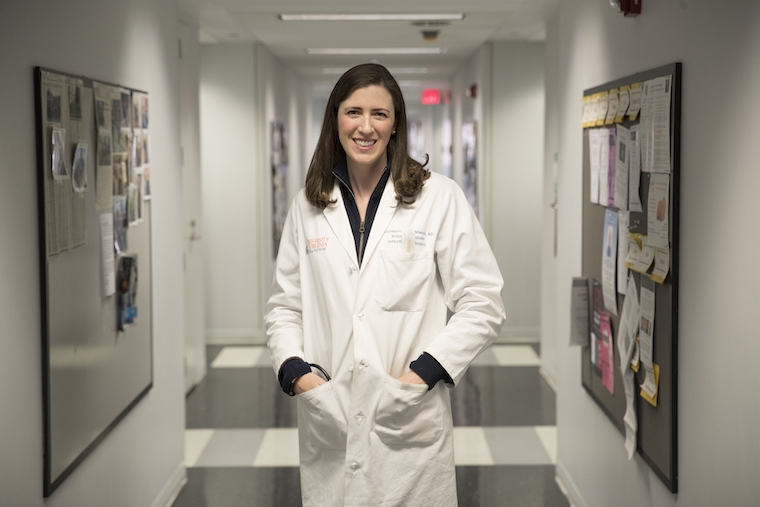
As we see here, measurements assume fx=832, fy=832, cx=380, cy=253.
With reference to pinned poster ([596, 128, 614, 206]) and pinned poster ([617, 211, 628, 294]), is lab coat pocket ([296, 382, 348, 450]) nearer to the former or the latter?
pinned poster ([617, 211, 628, 294])

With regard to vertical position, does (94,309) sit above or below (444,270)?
below

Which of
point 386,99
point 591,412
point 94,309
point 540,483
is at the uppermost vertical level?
point 386,99

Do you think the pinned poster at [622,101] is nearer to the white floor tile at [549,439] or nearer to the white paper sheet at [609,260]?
Result: the white paper sheet at [609,260]

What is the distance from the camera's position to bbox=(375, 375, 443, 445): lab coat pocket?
1999mm

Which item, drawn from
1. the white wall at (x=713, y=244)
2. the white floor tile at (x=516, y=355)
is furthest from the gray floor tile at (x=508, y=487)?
the white floor tile at (x=516, y=355)

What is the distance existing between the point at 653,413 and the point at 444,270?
0.95 meters

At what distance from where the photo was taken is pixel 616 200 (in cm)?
285

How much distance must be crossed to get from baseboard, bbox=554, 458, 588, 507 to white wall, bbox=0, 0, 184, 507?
1.81 m

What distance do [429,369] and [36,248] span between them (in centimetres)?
115

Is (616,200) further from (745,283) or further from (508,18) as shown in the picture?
(508,18)

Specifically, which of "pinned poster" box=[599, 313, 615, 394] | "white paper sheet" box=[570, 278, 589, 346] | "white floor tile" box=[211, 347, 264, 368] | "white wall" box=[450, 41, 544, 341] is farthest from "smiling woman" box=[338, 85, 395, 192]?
"white wall" box=[450, 41, 544, 341]

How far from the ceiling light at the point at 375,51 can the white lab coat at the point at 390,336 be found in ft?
20.1

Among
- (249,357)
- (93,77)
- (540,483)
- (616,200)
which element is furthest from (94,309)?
(249,357)

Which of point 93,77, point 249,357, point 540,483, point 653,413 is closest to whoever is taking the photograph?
point 653,413
